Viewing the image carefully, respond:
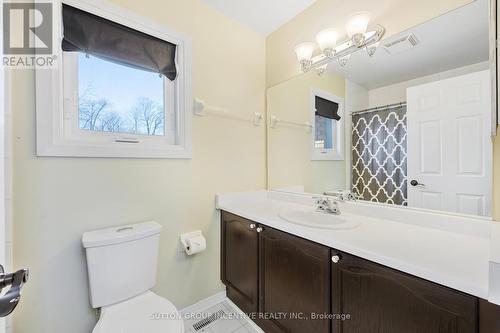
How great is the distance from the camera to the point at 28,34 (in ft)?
3.54

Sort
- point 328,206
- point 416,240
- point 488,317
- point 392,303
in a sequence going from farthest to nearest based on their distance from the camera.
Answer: point 328,206, point 416,240, point 392,303, point 488,317

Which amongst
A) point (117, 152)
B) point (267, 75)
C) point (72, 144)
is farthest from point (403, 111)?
point (72, 144)

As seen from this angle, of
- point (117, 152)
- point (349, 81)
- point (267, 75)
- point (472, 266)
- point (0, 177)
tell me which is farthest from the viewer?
point (267, 75)

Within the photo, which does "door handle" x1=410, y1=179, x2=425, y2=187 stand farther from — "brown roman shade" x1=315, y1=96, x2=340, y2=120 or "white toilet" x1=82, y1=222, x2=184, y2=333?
"white toilet" x1=82, y1=222, x2=184, y2=333

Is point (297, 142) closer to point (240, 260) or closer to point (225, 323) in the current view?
point (240, 260)

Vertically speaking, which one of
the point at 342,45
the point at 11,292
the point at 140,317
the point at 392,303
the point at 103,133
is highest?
the point at 342,45

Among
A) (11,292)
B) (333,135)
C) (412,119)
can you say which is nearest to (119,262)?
(11,292)

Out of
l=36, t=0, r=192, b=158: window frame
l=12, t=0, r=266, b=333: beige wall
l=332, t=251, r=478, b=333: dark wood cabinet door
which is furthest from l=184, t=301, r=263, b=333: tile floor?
l=36, t=0, r=192, b=158: window frame

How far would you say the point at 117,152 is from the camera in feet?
4.28

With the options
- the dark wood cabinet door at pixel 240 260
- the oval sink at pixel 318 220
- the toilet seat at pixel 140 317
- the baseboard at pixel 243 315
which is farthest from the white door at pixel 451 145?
the toilet seat at pixel 140 317

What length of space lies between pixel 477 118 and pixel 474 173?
26 centimetres

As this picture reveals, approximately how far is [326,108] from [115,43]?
4.93 ft

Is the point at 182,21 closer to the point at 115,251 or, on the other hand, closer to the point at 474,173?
the point at 115,251

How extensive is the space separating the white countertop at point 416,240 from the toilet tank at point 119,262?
62cm
